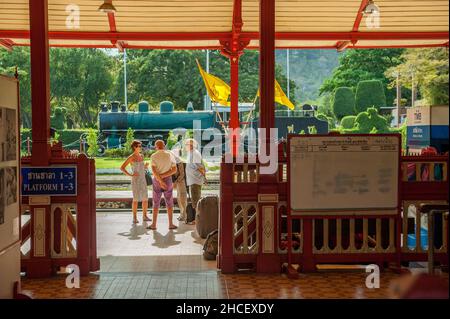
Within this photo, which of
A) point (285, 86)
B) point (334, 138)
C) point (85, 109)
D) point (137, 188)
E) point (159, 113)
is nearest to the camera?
point (334, 138)

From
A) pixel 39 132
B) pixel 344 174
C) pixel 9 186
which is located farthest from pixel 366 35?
pixel 9 186

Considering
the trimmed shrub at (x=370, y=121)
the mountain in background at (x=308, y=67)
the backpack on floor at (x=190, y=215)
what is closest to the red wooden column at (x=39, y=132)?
the backpack on floor at (x=190, y=215)

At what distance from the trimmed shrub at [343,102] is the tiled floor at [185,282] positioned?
128ft

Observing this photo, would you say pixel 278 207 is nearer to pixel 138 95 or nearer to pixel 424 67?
pixel 424 67

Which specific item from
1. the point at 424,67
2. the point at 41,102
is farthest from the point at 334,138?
the point at 424,67

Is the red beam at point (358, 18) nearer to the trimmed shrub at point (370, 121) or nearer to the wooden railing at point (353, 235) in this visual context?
the wooden railing at point (353, 235)

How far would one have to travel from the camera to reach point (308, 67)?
3696 inches

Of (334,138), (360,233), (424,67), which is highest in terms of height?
(424,67)

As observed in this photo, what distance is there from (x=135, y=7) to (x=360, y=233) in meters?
6.43

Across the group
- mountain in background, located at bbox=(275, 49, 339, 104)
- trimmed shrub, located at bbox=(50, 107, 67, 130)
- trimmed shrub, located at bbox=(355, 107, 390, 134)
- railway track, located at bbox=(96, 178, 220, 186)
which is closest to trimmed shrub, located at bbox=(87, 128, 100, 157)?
trimmed shrub, located at bbox=(50, 107, 67, 130)

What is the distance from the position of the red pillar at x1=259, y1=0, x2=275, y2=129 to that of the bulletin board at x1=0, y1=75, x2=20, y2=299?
302 cm

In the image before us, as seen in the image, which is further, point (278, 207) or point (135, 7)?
point (135, 7)
